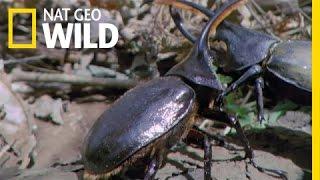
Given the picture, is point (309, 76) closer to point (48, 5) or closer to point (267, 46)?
point (267, 46)

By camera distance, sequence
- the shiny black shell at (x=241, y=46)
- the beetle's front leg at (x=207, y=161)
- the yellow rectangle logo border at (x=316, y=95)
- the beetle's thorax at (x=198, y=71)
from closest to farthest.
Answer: the beetle's front leg at (x=207, y=161)
the beetle's thorax at (x=198, y=71)
the yellow rectangle logo border at (x=316, y=95)
the shiny black shell at (x=241, y=46)

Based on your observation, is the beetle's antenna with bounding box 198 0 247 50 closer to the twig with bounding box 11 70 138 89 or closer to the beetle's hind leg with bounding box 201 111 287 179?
the beetle's hind leg with bounding box 201 111 287 179

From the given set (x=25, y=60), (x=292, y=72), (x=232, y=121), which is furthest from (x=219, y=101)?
(x=25, y=60)

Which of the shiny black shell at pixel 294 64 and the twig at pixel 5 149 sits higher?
the shiny black shell at pixel 294 64

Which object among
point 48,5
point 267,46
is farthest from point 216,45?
point 48,5

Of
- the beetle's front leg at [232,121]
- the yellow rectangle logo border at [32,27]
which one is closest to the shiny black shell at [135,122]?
the beetle's front leg at [232,121]

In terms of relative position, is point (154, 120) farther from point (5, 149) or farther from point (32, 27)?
point (32, 27)

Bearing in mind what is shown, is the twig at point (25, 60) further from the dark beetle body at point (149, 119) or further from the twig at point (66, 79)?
the dark beetle body at point (149, 119)

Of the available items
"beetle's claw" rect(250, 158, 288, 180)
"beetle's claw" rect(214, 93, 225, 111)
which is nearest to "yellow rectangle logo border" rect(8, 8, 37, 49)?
"beetle's claw" rect(214, 93, 225, 111)
